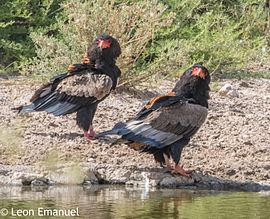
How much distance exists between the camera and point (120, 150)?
33.7 feet

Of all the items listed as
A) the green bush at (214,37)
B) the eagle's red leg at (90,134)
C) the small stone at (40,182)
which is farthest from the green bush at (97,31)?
the small stone at (40,182)

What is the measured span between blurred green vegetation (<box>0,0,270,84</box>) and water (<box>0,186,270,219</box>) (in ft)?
12.3

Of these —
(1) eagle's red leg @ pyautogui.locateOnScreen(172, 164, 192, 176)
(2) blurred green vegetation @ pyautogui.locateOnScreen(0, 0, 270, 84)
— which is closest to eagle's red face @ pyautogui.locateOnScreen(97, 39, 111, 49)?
(2) blurred green vegetation @ pyautogui.locateOnScreen(0, 0, 270, 84)

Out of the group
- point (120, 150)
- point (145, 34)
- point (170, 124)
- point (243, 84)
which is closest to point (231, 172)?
point (170, 124)

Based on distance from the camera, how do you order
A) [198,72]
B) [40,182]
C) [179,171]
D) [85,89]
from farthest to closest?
[85,89]
[198,72]
[179,171]
[40,182]

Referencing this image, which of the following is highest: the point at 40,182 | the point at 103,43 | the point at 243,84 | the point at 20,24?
the point at 20,24

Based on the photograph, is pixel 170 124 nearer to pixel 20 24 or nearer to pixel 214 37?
pixel 214 37

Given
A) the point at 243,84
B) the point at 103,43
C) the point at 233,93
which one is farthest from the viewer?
the point at 243,84

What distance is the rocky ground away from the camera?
9352 millimetres

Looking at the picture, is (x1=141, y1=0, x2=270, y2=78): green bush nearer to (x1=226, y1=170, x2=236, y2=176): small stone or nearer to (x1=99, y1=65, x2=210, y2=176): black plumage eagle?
(x1=99, y1=65, x2=210, y2=176): black plumage eagle

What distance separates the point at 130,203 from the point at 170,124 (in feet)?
4.47

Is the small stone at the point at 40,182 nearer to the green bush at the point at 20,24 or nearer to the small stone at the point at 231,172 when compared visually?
the small stone at the point at 231,172

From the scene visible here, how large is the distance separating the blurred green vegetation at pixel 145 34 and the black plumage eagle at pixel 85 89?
1440 mm

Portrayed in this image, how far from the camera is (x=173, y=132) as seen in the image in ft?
30.9
